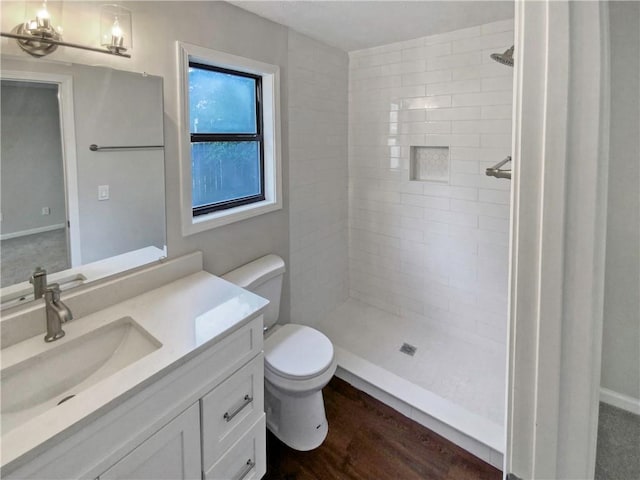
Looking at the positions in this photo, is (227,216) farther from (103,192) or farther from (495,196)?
(495,196)

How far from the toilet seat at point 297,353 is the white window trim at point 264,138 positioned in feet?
2.33

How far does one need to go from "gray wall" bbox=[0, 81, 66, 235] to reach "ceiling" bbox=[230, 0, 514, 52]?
109 centimetres

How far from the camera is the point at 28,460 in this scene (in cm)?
83

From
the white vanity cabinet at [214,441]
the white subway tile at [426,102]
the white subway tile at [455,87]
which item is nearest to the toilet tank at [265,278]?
the white vanity cabinet at [214,441]

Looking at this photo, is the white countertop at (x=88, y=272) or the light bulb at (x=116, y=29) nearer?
the white countertop at (x=88, y=272)

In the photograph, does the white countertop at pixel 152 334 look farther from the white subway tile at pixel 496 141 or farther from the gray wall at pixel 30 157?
the white subway tile at pixel 496 141

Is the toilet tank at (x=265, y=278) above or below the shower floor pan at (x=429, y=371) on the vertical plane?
above

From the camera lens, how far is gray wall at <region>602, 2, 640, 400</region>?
14.4 inches

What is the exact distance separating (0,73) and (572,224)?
1.57 m

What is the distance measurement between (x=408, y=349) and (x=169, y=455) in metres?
1.81

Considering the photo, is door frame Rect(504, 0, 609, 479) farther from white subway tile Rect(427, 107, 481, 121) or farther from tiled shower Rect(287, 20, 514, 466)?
white subway tile Rect(427, 107, 481, 121)

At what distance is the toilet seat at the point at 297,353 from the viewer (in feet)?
5.84

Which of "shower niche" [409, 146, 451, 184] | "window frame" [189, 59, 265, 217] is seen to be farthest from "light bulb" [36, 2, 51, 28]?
"shower niche" [409, 146, 451, 184]

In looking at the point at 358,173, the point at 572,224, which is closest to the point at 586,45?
the point at 572,224
